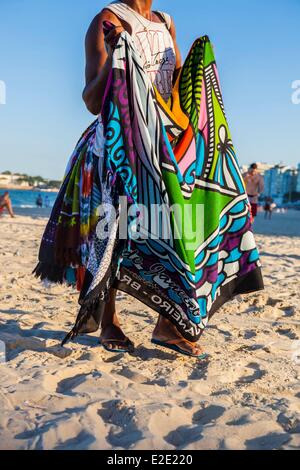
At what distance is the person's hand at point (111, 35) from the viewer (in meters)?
2.49

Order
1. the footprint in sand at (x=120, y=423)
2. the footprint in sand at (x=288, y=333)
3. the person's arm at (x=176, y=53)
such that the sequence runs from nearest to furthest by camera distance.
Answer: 1. the footprint in sand at (x=120, y=423)
2. the person's arm at (x=176, y=53)
3. the footprint in sand at (x=288, y=333)

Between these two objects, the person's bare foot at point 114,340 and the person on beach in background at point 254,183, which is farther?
the person on beach in background at point 254,183

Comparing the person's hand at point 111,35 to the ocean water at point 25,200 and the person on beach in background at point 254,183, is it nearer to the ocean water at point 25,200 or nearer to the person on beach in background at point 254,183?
the person on beach in background at point 254,183

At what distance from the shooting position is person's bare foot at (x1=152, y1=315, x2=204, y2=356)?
2.71 meters

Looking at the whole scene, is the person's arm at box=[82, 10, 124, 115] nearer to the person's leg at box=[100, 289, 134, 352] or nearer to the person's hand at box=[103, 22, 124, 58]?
the person's hand at box=[103, 22, 124, 58]

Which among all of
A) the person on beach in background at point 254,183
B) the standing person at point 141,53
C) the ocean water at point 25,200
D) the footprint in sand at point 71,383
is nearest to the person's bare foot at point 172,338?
the standing person at point 141,53

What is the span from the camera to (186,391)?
2.21m

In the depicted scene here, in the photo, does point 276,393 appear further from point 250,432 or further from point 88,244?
point 88,244

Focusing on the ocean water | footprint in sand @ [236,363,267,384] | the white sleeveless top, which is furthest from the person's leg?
the ocean water

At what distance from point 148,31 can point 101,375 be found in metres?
1.86
